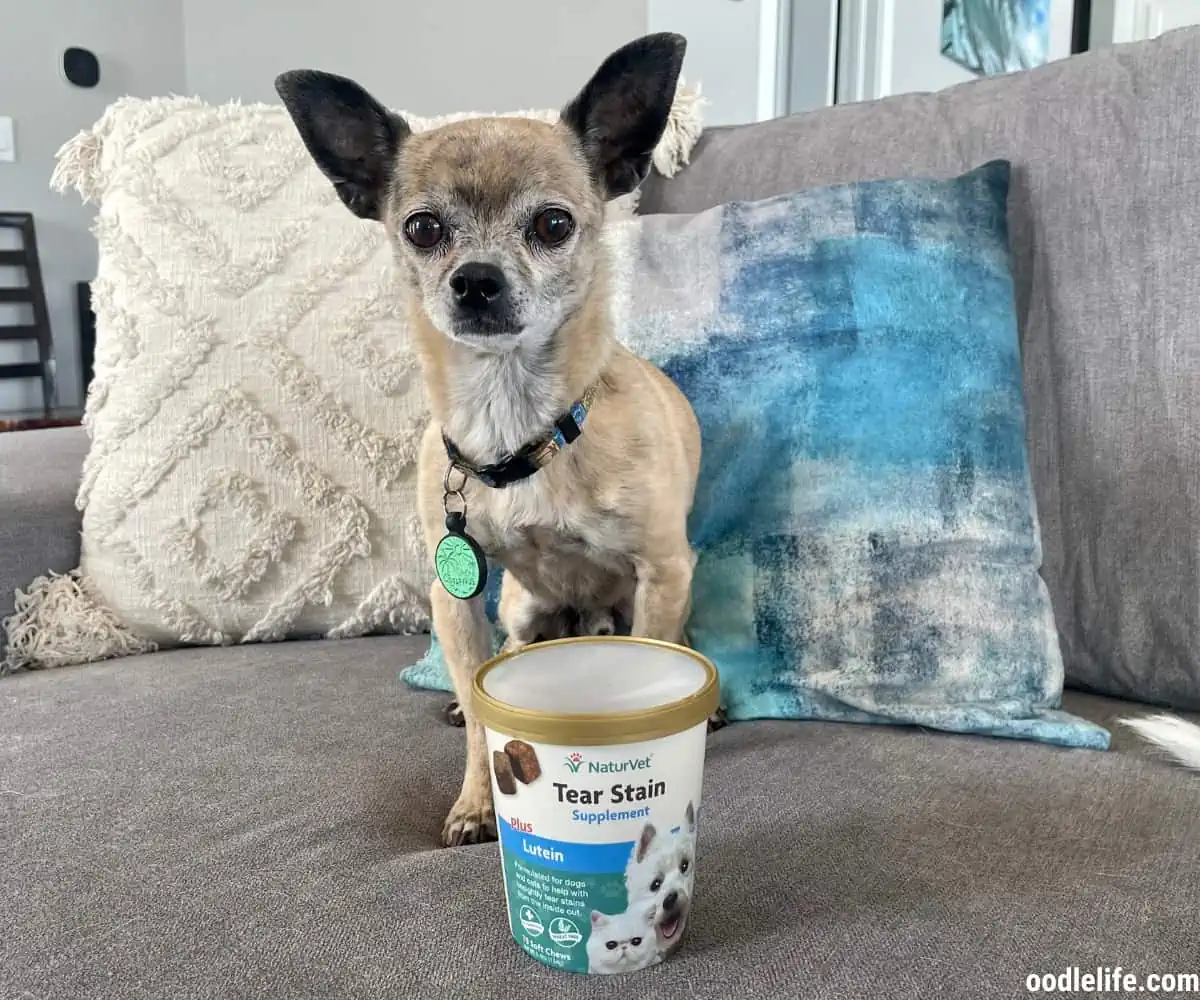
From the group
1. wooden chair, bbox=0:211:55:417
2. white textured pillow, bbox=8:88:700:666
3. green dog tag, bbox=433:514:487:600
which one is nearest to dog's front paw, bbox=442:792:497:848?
green dog tag, bbox=433:514:487:600

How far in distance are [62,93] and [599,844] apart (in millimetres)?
3584

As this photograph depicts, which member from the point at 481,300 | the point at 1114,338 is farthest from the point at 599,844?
the point at 1114,338

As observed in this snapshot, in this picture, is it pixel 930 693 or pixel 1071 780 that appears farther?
pixel 930 693

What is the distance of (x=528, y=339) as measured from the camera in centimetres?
93

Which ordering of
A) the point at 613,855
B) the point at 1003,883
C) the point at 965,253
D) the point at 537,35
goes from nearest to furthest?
the point at 613,855 → the point at 1003,883 → the point at 965,253 → the point at 537,35

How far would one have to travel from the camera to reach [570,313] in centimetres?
96

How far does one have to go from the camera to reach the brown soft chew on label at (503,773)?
0.59 m

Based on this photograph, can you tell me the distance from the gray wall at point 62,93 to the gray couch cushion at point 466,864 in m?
2.77

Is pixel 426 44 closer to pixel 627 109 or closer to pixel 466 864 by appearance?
pixel 627 109

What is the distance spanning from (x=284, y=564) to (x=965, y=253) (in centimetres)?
93

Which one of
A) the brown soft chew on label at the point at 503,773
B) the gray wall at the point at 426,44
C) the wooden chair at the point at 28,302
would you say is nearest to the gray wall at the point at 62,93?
the wooden chair at the point at 28,302

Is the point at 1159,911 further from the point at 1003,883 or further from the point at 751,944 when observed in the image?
the point at 751,944

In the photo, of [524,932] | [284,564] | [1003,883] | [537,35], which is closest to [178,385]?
[284,564]

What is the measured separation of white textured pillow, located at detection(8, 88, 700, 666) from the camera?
1274mm
